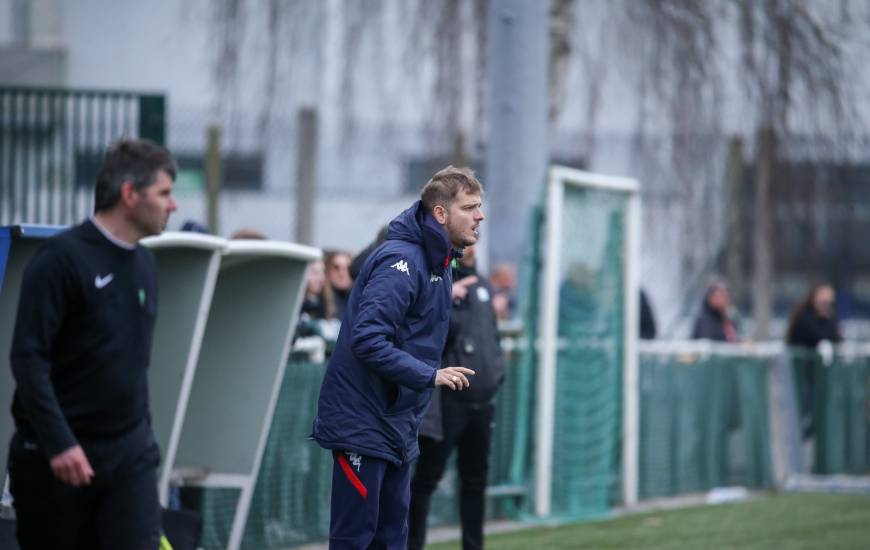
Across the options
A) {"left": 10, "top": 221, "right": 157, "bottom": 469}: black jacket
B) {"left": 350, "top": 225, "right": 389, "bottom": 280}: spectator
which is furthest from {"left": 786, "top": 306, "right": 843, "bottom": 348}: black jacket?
{"left": 10, "top": 221, "right": 157, "bottom": 469}: black jacket

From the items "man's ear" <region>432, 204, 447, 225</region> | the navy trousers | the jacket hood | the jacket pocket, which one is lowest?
the navy trousers

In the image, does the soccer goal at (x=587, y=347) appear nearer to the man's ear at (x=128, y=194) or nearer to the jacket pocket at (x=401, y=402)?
the jacket pocket at (x=401, y=402)

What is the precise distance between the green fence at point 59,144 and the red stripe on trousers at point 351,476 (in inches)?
173

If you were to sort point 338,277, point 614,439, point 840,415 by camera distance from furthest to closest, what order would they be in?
point 840,415 → point 614,439 → point 338,277

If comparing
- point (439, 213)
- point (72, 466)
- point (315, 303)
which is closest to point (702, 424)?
point (315, 303)

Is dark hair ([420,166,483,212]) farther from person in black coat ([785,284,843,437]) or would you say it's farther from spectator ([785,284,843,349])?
spectator ([785,284,843,349])

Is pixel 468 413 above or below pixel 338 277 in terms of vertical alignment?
below

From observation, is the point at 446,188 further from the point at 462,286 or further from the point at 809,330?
the point at 809,330

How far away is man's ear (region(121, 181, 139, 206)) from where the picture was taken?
5102 millimetres

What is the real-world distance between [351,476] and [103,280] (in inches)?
Answer: 54.4

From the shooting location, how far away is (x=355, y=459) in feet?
19.7

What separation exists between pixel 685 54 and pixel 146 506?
34.5ft

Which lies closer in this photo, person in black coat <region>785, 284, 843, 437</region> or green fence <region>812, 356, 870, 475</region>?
green fence <region>812, 356, 870, 475</region>

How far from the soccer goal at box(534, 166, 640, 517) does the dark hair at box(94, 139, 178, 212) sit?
6124 millimetres
